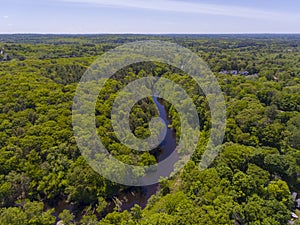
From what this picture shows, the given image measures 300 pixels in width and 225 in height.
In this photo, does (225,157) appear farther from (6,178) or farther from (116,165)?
(6,178)

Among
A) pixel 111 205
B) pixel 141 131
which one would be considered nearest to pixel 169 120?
pixel 141 131

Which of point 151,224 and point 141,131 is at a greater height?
point 141,131

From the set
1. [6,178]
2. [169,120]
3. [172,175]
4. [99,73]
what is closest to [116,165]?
[172,175]

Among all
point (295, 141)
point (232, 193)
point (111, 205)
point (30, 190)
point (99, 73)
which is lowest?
point (111, 205)

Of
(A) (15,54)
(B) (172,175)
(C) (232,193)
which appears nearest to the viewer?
(C) (232,193)

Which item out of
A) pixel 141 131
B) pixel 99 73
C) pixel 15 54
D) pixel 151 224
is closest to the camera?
pixel 151 224

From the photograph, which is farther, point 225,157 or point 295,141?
point 295,141

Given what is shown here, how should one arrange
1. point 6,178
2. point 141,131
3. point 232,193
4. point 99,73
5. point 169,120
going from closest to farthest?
point 232,193 → point 6,178 → point 141,131 → point 169,120 → point 99,73

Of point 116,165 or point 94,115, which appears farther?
point 94,115

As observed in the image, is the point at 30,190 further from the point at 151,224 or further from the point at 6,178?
the point at 151,224
